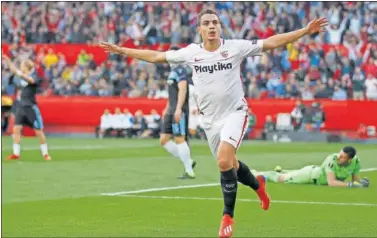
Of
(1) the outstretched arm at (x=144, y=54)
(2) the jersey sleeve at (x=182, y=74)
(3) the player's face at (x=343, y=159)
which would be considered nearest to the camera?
(1) the outstretched arm at (x=144, y=54)

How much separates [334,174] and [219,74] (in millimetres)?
6844

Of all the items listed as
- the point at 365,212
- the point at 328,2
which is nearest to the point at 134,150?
the point at 328,2

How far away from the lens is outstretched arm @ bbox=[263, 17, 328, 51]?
12.1m

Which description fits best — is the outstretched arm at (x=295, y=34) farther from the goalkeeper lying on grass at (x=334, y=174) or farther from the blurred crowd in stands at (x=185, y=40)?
the blurred crowd in stands at (x=185, y=40)

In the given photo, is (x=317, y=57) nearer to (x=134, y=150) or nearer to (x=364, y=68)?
(x=364, y=68)

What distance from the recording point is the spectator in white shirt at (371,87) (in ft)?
121

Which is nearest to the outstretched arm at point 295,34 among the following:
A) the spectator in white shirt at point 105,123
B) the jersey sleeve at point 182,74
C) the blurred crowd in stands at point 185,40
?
the jersey sleeve at point 182,74

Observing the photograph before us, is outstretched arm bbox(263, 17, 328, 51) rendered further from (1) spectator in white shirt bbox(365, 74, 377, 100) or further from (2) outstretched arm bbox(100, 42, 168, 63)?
(1) spectator in white shirt bbox(365, 74, 377, 100)

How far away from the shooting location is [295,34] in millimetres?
12227

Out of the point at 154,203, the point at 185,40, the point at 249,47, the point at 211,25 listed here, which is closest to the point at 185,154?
the point at 154,203

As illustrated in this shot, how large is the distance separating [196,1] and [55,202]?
27958 mm

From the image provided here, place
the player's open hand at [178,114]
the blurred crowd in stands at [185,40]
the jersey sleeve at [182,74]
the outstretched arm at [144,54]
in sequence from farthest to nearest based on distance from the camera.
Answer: the blurred crowd in stands at [185,40] < the jersey sleeve at [182,74] < the player's open hand at [178,114] < the outstretched arm at [144,54]

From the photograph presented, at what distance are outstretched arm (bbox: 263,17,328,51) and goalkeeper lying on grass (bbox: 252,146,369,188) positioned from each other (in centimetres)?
601

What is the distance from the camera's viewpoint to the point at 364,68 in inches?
1500
